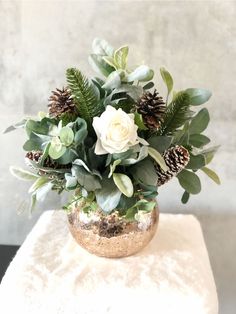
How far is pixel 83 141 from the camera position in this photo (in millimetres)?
802

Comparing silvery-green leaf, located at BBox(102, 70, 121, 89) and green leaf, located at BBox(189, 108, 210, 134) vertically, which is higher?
silvery-green leaf, located at BBox(102, 70, 121, 89)

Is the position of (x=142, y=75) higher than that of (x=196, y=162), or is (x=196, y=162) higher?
(x=142, y=75)

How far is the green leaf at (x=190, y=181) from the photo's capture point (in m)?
0.86

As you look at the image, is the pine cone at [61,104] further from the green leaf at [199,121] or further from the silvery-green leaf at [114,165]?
the green leaf at [199,121]

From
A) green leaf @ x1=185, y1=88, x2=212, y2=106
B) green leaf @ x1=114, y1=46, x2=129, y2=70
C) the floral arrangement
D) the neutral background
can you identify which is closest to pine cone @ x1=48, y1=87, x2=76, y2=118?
the floral arrangement

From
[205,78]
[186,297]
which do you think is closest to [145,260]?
[186,297]

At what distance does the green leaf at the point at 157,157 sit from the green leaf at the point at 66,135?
14 cm

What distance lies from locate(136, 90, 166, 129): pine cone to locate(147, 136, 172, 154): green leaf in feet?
0.07

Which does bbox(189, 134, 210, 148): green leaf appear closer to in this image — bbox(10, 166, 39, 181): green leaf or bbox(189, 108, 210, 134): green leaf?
bbox(189, 108, 210, 134): green leaf

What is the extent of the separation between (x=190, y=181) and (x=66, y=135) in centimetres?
26

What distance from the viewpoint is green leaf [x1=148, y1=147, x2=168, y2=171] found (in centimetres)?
78

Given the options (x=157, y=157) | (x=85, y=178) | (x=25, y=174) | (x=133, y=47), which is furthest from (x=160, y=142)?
(x=133, y=47)

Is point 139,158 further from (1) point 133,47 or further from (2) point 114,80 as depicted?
(1) point 133,47

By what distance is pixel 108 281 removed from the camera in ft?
2.72
